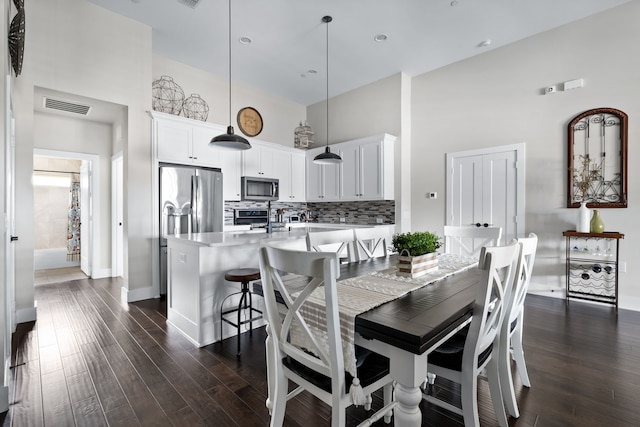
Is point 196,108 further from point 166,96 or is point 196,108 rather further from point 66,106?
point 66,106

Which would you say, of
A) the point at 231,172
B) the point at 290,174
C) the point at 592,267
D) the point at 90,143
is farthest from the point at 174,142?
the point at 592,267

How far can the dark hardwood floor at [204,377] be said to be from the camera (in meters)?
1.69

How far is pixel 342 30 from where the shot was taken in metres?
3.90

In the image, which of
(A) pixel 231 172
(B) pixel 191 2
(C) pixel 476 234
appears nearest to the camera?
(C) pixel 476 234

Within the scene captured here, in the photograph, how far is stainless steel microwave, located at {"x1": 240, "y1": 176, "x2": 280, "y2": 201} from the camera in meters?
5.04

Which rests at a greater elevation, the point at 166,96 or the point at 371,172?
the point at 166,96

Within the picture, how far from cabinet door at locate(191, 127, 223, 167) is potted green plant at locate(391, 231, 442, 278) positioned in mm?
3518

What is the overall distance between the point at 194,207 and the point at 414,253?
3.42 m

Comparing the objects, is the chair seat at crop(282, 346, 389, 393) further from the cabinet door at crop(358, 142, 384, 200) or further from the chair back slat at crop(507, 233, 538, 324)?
the cabinet door at crop(358, 142, 384, 200)

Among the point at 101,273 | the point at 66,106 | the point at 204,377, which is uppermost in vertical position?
the point at 66,106

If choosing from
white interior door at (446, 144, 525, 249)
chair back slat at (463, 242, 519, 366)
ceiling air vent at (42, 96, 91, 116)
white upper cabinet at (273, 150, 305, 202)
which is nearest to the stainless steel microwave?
white upper cabinet at (273, 150, 305, 202)

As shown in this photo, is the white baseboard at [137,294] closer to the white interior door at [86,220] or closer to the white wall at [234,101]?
the white interior door at [86,220]

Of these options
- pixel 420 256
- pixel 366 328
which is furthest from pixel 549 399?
pixel 366 328

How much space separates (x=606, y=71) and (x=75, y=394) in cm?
590
